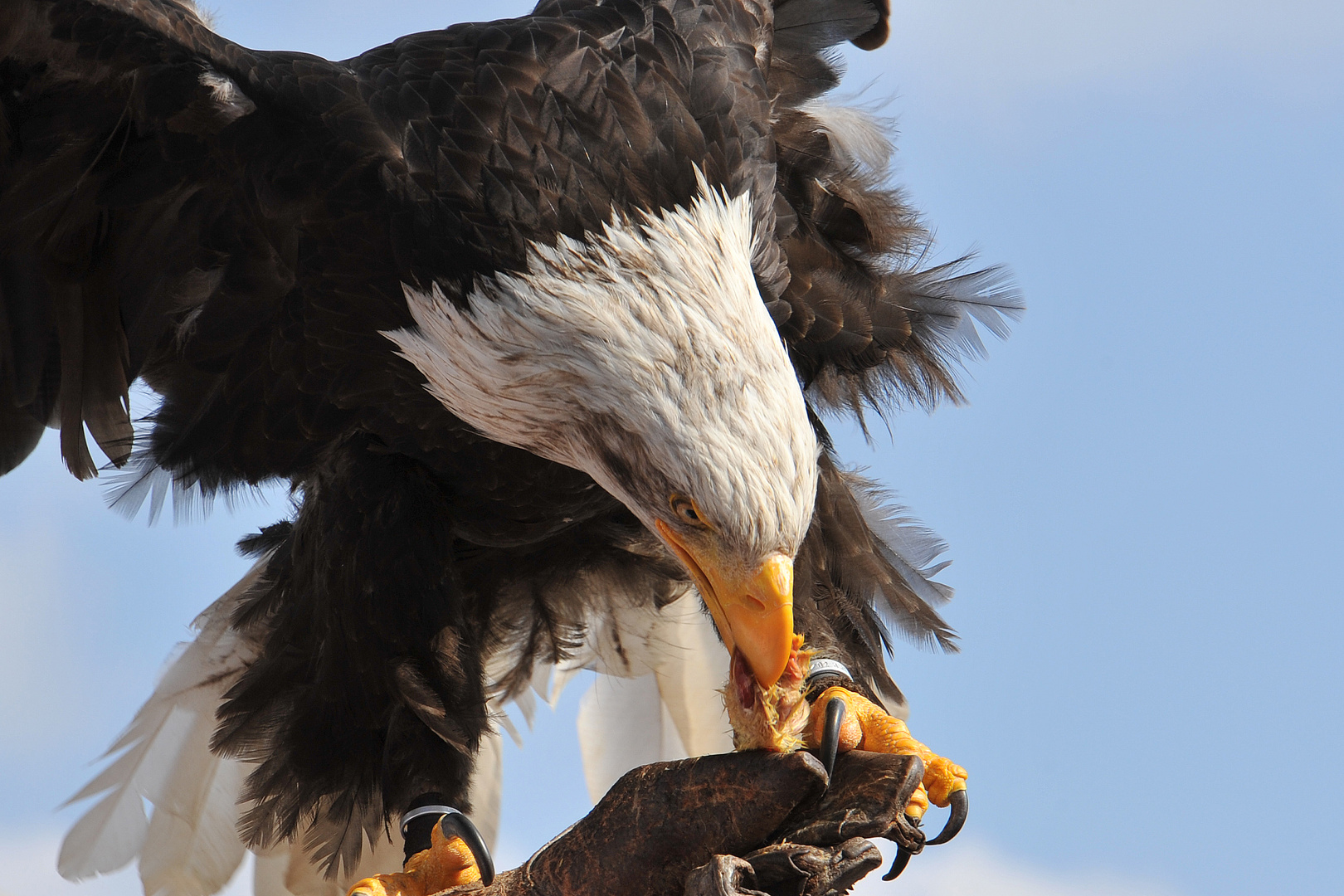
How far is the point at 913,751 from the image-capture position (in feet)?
8.43

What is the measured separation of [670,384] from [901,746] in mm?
942

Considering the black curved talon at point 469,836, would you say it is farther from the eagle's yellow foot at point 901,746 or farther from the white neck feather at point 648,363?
the white neck feather at point 648,363

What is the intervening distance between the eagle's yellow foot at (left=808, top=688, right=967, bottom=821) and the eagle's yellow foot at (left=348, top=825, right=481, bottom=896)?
817 millimetres

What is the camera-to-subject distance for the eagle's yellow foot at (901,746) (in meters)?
2.54

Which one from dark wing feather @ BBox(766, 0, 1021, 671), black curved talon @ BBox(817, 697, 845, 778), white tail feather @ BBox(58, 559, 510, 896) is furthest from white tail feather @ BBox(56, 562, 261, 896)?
black curved talon @ BBox(817, 697, 845, 778)

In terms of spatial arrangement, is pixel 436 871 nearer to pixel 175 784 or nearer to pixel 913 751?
pixel 913 751

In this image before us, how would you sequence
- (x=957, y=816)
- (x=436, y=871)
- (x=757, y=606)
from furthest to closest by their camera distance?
1. (x=436, y=871)
2. (x=957, y=816)
3. (x=757, y=606)

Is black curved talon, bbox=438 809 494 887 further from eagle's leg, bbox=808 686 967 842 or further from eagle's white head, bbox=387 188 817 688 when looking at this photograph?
eagle's white head, bbox=387 188 817 688

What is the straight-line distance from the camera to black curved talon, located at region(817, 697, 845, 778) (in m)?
2.28

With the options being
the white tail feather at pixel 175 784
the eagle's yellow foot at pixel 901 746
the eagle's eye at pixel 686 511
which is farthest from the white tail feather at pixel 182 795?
the eagle's eye at pixel 686 511

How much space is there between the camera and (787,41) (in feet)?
10.3

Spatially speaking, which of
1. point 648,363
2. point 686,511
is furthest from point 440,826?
point 648,363

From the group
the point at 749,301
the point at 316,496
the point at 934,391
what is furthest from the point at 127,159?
the point at 934,391

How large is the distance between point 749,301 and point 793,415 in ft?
0.78
